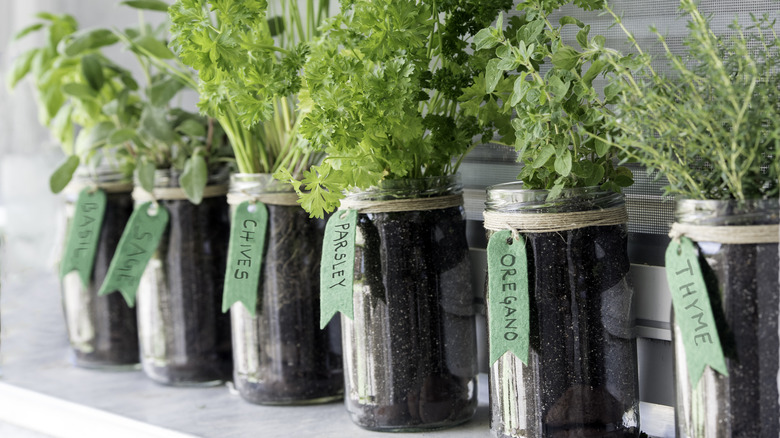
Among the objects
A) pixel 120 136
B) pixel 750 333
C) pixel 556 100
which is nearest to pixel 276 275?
pixel 120 136

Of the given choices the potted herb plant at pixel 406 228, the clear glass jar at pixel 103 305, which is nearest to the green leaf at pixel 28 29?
the clear glass jar at pixel 103 305

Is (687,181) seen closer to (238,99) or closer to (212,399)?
→ (238,99)

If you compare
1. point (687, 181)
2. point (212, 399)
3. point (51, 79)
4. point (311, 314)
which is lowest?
point (212, 399)

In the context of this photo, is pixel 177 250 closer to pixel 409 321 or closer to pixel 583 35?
pixel 409 321

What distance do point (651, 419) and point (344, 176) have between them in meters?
0.40

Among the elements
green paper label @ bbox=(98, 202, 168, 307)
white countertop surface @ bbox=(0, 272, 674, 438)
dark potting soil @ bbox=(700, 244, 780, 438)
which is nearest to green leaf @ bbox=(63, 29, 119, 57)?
green paper label @ bbox=(98, 202, 168, 307)

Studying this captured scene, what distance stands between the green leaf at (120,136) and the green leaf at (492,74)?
0.52m

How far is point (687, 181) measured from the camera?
65 cm

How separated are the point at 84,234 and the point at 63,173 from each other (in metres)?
0.09

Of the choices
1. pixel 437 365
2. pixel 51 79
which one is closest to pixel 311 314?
pixel 437 365

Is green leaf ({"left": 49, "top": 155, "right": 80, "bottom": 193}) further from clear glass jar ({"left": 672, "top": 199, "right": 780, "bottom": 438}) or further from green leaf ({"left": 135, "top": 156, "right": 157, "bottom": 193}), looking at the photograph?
clear glass jar ({"left": 672, "top": 199, "right": 780, "bottom": 438})

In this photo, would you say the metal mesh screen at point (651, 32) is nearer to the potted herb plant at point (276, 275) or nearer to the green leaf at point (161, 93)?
the potted herb plant at point (276, 275)

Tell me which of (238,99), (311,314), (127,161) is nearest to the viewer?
(238,99)

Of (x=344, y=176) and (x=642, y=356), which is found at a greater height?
(x=344, y=176)
